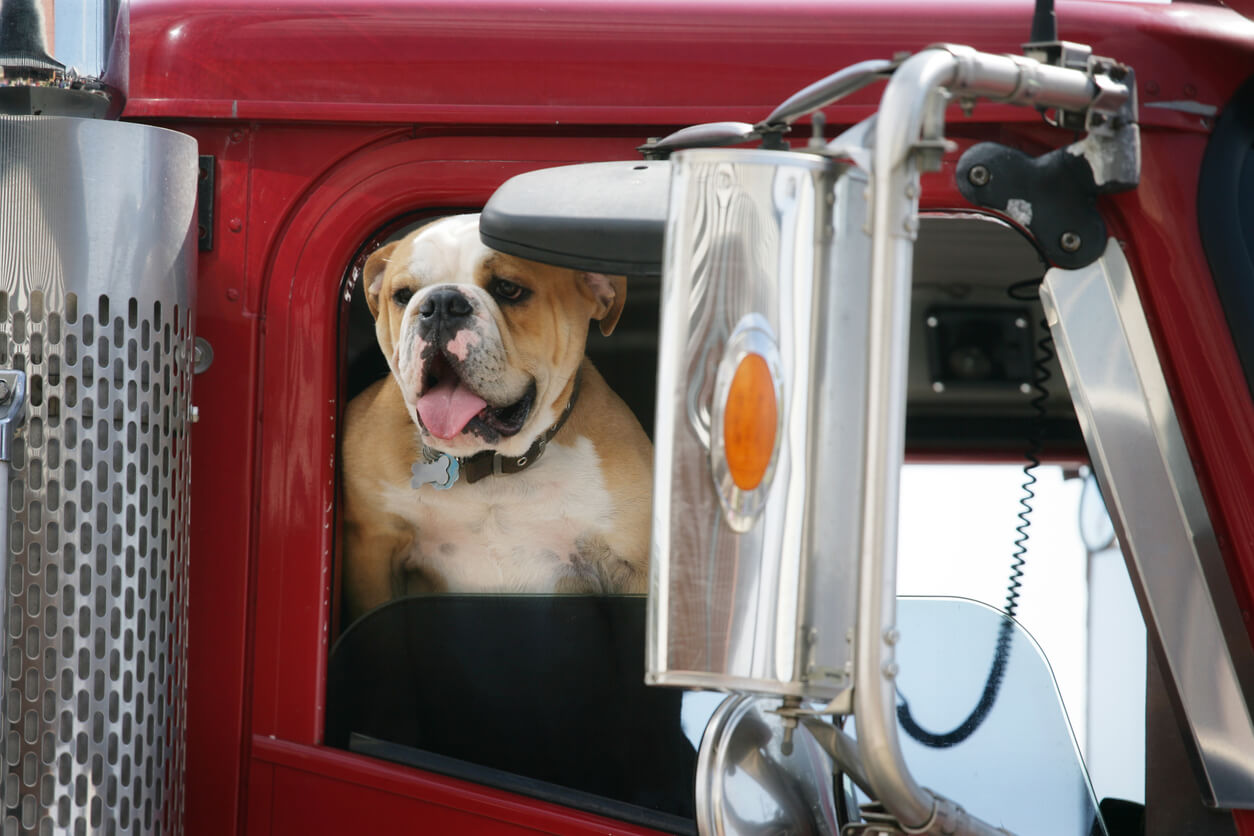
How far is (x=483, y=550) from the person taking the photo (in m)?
1.72

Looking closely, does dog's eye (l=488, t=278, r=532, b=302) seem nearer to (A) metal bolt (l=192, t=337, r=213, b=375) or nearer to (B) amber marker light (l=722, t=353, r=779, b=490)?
(A) metal bolt (l=192, t=337, r=213, b=375)

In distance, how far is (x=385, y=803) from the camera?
5.48ft

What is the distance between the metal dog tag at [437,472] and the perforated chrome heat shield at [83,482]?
0.31 m

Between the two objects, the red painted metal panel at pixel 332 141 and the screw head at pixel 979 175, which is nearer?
the screw head at pixel 979 175

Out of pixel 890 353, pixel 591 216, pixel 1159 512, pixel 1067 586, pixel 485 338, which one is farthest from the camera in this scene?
pixel 1067 586

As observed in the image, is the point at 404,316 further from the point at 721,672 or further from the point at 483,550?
the point at 721,672

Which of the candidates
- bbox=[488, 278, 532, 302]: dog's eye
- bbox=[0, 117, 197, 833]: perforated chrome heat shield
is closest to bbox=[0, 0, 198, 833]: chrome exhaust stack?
bbox=[0, 117, 197, 833]: perforated chrome heat shield

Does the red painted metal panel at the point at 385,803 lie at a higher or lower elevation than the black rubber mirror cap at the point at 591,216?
lower

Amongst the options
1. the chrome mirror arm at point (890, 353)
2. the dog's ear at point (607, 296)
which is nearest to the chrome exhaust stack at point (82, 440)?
the dog's ear at point (607, 296)

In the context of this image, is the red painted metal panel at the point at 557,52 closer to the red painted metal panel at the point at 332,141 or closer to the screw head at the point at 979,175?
the red painted metal panel at the point at 332,141

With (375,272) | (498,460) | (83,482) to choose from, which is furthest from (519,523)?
(83,482)

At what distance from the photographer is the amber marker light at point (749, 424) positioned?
116 centimetres

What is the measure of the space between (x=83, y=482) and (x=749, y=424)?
29.8 inches

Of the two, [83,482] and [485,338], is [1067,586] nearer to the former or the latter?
[485,338]
